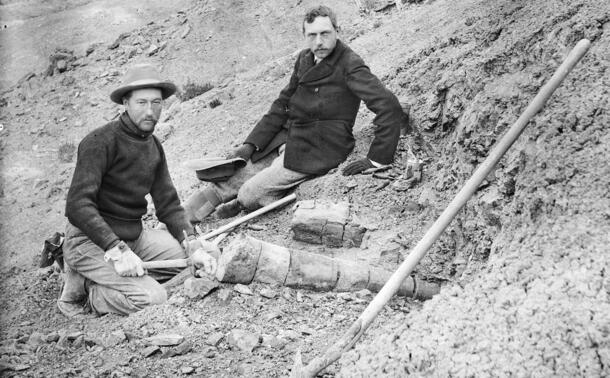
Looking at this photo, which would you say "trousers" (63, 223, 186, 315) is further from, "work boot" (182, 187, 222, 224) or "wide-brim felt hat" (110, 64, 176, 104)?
"work boot" (182, 187, 222, 224)

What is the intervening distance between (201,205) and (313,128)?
4.61ft

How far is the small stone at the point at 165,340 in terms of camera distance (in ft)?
10.8

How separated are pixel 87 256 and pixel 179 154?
383 cm

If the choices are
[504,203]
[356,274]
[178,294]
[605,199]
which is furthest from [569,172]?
[178,294]

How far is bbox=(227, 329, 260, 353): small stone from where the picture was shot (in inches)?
125

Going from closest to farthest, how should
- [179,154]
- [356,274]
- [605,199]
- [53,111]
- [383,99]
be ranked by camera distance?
[605,199] → [356,274] → [383,99] → [179,154] → [53,111]

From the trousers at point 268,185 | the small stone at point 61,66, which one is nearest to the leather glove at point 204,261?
the trousers at point 268,185

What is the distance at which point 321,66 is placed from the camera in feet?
16.6

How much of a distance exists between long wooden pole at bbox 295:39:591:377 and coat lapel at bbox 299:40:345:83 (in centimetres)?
218

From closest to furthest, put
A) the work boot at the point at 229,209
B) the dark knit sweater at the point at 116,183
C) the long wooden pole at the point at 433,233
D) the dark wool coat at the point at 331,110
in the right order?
the long wooden pole at the point at 433,233 < the dark knit sweater at the point at 116,183 < the dark wool coat at the point at 331,110 < the work boot at the point at 229,209

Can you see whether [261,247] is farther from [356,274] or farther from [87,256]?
[87,256]

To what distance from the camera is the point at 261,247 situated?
150 inches

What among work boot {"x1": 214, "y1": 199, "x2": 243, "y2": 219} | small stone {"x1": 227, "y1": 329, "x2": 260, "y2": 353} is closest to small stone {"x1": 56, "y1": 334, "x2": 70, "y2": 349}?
small stone {"x1": 227, "y1": 329, "x2": 260, "y2": 353}

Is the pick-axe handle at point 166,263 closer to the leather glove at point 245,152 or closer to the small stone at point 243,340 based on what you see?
the small stone at point 243,340
